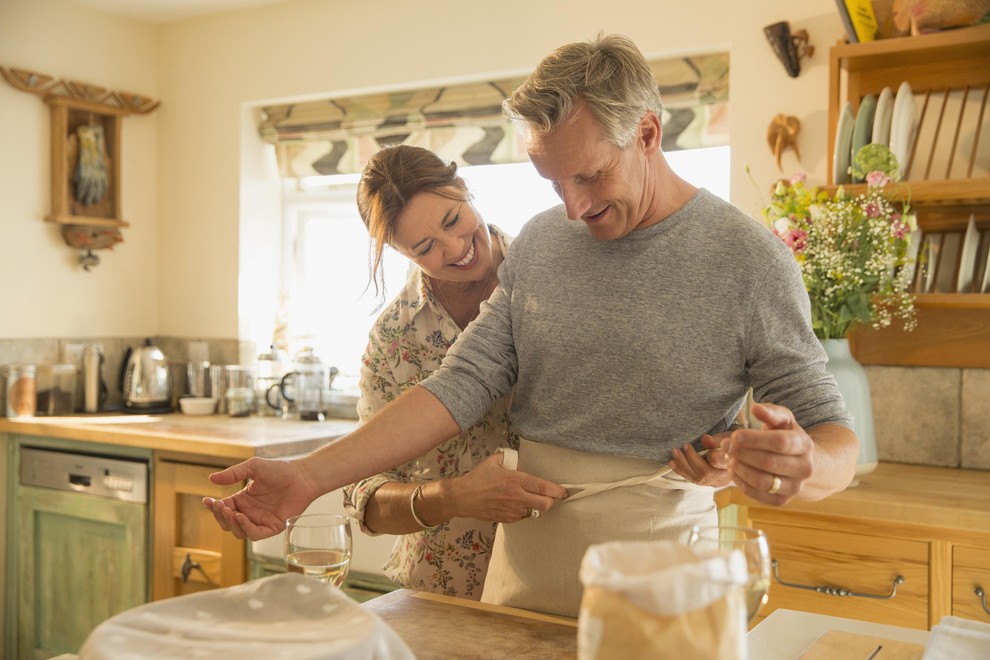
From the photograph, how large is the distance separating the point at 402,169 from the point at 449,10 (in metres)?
1.86

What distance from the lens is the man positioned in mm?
1246

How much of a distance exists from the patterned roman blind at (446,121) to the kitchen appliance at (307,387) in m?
0.78

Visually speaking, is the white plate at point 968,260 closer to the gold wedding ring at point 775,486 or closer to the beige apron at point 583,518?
the beige apron at point 583,518

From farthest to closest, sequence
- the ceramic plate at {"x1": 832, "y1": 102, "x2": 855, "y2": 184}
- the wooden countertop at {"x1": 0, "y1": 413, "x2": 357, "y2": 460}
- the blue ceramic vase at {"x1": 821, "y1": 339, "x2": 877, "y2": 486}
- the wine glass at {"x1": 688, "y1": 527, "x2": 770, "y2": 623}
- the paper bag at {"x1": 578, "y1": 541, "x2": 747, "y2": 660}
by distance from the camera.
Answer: the wooden countertop at {"x1": 0, "y1": 413, "x2": 357, "y2": 460} < the ceramic plate at {"x1": 832, "y1": 102, "x2": 855, "y2": 184} < the blue ceramic vase at {"x1": 821, "y1": 339, "x2": 877, "y2": 486} < the wine glass at {"x1": 688, "y1": 527, "x2": 770, "y2": 623} < the paper bag at {"x1": 578, "y1": 541, "x2": 747, "y2": 660}

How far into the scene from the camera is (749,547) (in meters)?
0.75

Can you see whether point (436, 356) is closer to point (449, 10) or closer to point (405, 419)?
point (405, 419)

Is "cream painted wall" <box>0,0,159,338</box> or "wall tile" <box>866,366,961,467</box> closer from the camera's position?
"wall tile" <box>866,366,961,467</box>

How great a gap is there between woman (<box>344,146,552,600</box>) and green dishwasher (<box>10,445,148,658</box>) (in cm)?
165

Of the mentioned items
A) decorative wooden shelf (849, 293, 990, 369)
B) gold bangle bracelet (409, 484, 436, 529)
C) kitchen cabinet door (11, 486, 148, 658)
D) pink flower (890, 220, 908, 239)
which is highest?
pink flower (890, 220, 908, 239)

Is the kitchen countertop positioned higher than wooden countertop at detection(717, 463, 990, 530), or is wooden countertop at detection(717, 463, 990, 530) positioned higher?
the kitchen countertop

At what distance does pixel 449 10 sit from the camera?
3311 mm

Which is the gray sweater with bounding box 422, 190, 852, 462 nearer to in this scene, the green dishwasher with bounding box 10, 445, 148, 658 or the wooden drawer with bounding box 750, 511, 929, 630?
the wooden drawer with bounding box 750, 511, 929, 630

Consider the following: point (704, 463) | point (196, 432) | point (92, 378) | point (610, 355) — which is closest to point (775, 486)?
point (704, 463)

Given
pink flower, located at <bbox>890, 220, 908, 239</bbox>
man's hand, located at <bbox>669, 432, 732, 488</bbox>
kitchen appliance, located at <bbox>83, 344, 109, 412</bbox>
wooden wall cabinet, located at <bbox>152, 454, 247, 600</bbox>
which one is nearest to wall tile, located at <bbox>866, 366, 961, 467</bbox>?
pink flower, located at <bbox>890, 220, 908, 239</bbox>
